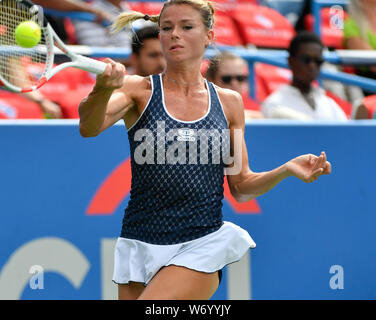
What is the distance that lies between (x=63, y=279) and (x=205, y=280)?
1.41 m

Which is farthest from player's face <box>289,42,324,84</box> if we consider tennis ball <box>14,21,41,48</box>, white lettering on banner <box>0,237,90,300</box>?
tennis ball <box>14,21,41,48</box>

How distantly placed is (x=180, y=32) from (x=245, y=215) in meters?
1.51

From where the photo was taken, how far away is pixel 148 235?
3.16 m

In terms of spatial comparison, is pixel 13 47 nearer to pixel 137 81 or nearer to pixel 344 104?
pixel 137 81

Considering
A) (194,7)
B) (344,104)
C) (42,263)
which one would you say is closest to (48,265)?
(42,263)

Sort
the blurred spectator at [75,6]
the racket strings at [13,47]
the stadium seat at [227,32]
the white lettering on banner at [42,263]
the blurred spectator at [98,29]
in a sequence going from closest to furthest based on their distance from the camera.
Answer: the racket strings at [13,47] < the white lettering on banner at [42,263] < the blurred spectator at [75,6] < the blurred spectator at [98,29] < the stadium seat at [227,32]

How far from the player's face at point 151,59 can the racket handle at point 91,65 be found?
7.86ft

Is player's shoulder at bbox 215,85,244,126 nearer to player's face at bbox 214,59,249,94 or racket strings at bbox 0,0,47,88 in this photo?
racket strings at bbox 0,0,47,88

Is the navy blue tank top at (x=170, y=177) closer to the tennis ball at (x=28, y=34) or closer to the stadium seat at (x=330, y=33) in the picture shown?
the tennis ball at (x=28, y=34)

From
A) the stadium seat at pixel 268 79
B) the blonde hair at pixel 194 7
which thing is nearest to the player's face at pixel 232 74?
the stadium seat at pixel 268 79

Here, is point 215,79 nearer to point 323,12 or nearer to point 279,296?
point 279,296

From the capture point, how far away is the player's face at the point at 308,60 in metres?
5.78

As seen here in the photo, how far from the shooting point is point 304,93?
563 centimetres

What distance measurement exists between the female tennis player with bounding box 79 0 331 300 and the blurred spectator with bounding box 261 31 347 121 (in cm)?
194
